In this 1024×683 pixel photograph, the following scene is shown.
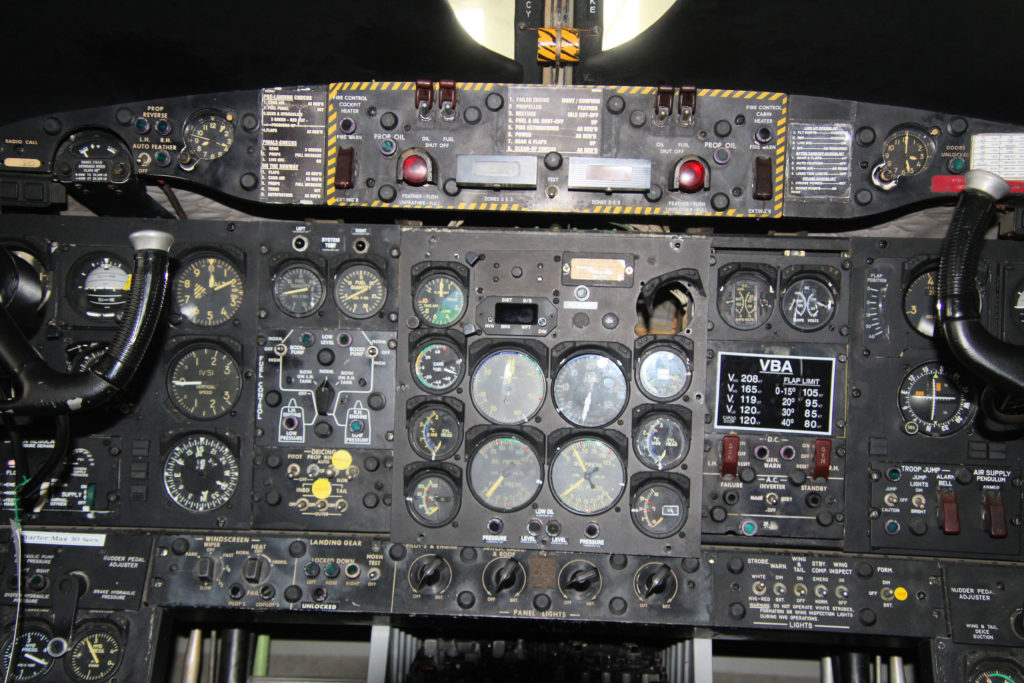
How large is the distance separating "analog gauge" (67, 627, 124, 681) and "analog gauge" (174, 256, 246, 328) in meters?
1.43

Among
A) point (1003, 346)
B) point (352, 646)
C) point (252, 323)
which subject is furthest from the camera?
point (352, 646)

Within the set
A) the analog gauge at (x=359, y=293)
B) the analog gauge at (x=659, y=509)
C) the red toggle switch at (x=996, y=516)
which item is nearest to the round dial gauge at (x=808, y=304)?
the analog gauge at (x=659, y=509)

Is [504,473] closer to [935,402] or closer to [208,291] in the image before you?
[208,291]

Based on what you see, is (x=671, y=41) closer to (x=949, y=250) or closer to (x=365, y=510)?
(x=949, y=250)

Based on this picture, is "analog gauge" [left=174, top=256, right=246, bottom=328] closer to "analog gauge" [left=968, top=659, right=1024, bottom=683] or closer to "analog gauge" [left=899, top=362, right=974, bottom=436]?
"analog gauge" [left=899, top=362, right=974, bottom=436]

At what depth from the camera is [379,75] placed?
3.54 metres

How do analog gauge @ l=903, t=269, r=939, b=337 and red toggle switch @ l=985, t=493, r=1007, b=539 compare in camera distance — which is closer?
red toggle switch @ l=985, t=493, r=1007, b=539

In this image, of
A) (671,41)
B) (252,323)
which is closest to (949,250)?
(671,41)

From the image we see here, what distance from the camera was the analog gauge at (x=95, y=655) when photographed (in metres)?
3.37

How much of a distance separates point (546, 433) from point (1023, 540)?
84.2 inches

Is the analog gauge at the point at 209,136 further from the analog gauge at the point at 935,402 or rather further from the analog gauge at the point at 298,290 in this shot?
the analog gauge at the point at 935,402

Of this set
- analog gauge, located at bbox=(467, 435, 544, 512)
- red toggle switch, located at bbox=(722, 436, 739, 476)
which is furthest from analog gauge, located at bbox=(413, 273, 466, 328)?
red toggle switch, located at bbox=(722, 436, 739, 476)

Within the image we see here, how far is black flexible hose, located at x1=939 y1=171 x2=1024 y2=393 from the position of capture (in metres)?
2.92

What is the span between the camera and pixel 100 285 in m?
3.62
